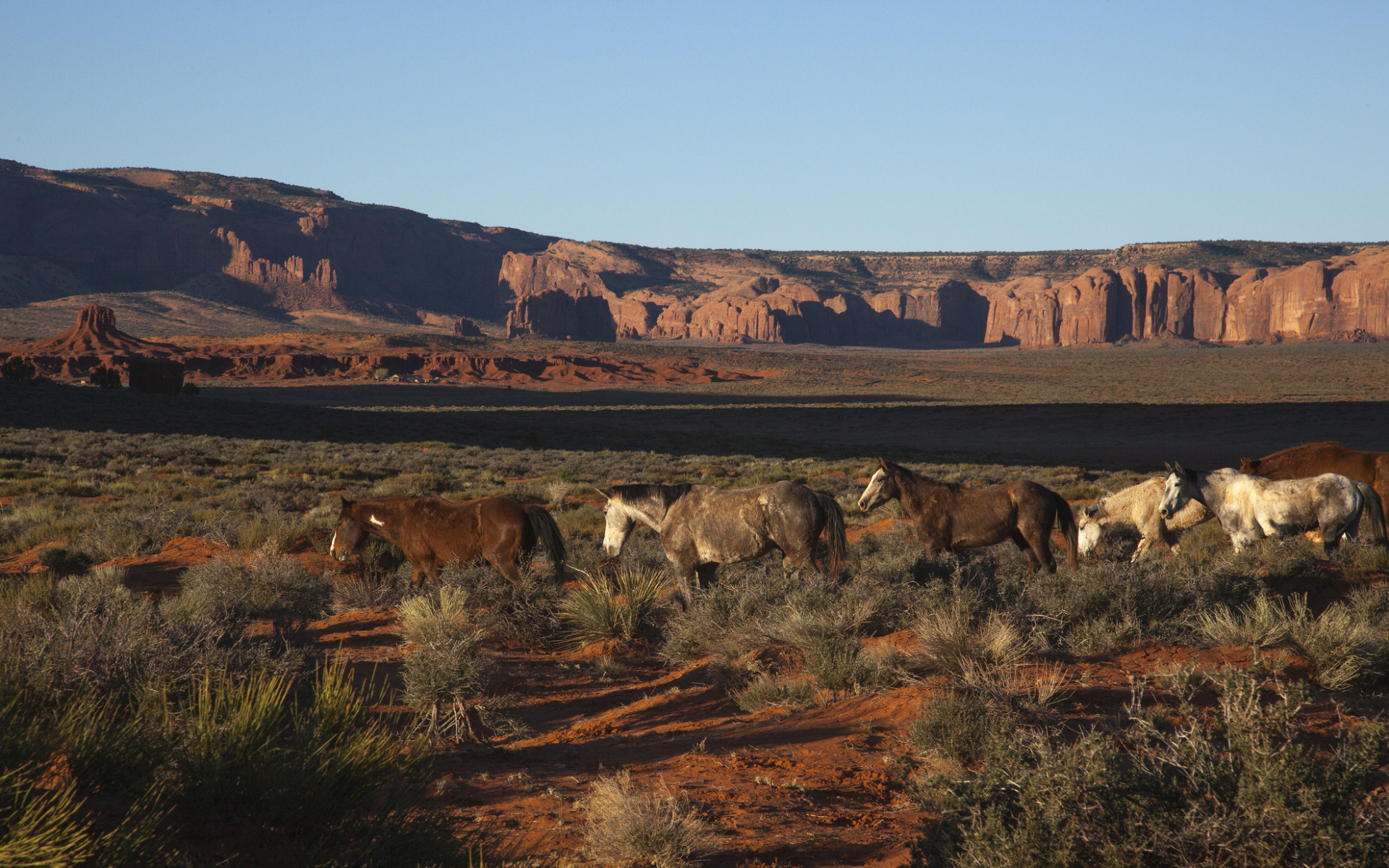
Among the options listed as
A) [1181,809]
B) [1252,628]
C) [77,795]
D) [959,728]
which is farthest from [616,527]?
[1181,809]

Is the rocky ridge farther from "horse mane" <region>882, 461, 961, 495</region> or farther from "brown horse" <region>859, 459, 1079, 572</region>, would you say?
"brown horse" <region>859, 459, 1079, 572</region>

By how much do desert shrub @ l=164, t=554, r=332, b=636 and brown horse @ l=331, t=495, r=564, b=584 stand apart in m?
0.57

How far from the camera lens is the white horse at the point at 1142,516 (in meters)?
11.8

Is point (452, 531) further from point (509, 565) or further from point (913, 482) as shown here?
point (913, 482)

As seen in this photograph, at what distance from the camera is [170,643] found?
5.64 metres

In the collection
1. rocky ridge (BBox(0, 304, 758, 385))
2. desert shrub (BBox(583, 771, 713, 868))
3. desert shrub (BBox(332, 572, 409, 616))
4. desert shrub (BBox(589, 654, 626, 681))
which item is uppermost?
desert shrub (BBox(583, 771, 713, 868))

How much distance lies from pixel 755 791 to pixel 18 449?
30105mm

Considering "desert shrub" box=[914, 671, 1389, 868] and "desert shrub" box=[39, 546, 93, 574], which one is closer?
"desert shrub" box=[914, 671, 1389, 868]

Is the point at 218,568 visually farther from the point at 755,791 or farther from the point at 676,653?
the point at 755,791

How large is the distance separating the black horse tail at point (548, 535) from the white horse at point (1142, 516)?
23.9ft

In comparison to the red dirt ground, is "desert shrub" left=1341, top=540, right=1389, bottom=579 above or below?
above

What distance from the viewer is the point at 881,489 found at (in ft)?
34.2

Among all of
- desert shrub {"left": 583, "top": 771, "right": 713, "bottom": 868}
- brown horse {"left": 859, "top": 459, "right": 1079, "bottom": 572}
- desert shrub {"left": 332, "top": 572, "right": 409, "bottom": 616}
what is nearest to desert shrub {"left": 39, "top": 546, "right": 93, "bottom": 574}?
desert shrub {"left": 332, "top": 572, "right": 409, "bottom": 616}

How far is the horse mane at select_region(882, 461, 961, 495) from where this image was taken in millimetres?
10406
